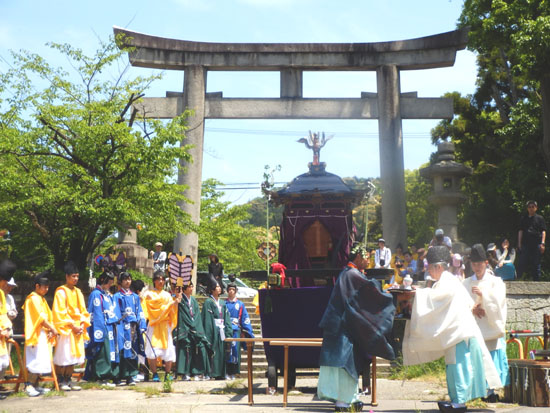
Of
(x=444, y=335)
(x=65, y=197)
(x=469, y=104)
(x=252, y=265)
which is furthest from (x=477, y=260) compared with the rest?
(x=252, y=265)

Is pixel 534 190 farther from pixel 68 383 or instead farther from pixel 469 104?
pixel 68 383

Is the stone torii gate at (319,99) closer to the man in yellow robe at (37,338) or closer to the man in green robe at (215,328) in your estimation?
the man in green robe at (215,328)

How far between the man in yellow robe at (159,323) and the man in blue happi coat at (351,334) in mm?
4675

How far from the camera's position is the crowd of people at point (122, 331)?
29.4 ft

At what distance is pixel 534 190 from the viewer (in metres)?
20.9

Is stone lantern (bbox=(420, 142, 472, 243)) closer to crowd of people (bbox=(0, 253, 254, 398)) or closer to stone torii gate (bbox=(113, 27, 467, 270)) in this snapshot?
stone torii gate (bbox=(113, 27, 467, 270))

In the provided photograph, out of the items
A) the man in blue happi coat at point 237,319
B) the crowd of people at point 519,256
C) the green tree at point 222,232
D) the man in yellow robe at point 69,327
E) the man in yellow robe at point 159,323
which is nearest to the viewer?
the man in yellow robe at point 69,327

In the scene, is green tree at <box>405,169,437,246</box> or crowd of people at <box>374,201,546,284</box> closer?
crowd of people at <box>374,201,546,284</box>

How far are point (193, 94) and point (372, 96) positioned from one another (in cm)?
561

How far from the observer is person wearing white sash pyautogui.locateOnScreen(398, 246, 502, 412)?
681 centimetres

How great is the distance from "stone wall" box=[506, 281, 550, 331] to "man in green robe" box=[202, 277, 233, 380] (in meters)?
5.52

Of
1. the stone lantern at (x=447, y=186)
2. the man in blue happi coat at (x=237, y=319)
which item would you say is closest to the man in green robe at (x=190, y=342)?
the man in blue happi coat at (x=237, y=319)

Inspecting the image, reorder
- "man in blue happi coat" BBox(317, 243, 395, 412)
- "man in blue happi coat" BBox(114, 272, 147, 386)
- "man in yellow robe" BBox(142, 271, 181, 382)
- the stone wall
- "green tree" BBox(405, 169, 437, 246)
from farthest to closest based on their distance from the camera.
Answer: "green tree" BBox(405, 169, 437, 246), the stone wall, "man in yellow robe" BBox(142, 271, 181, 382), "man in blue happi coat" BBox(114, 272, 147, 386), "man in blue happi coat" BBox(317, 243, 395, 412)

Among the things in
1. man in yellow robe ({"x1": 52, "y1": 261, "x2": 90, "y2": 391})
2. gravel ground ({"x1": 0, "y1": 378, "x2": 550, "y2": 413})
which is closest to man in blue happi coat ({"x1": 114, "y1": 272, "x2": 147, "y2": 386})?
gravel ground ({"x1": 0, "y1": 378, "x2": 550, "y2": 413})
